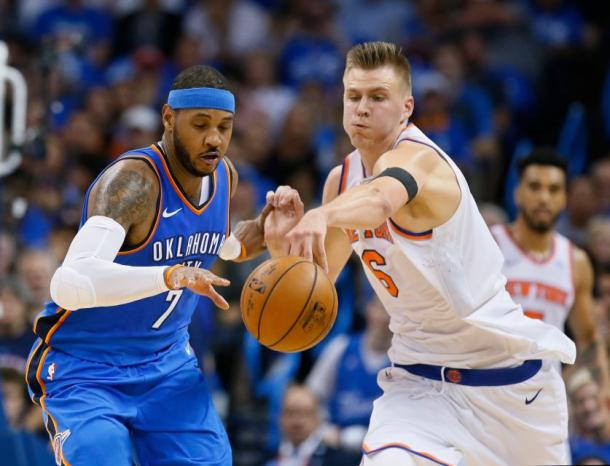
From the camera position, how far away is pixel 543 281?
730 cm

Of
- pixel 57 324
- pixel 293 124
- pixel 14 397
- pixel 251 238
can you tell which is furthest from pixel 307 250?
pixel 293 124

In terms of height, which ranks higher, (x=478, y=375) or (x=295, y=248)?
(x=295, y=248)

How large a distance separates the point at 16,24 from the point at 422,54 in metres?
4.93

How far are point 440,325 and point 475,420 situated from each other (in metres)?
0.47

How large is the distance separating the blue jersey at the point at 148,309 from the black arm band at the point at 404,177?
944 mm

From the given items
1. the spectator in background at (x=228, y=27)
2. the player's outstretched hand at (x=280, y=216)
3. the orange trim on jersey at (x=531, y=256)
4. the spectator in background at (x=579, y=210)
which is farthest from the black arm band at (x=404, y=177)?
the spectator in background at (x=228, y=27)

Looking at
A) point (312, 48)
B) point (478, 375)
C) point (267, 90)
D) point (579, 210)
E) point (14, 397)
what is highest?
point (312, 48)

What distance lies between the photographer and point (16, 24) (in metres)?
13.2

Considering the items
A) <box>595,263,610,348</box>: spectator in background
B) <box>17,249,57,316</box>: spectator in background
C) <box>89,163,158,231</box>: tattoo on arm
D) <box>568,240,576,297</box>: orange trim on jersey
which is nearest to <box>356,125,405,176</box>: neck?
<box>89,163,158,231</box>: tattoo on arm

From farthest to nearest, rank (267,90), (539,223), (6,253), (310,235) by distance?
1. (267,90)
2. (6,253)
3. (539,223)
4. (310,235)

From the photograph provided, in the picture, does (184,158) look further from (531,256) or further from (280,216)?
(531,256)

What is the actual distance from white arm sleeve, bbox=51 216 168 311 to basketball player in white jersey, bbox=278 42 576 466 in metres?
0.83

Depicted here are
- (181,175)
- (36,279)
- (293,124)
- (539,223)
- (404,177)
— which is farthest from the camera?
(293,124)

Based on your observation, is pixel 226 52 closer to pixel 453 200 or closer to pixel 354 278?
pixel 354 278
